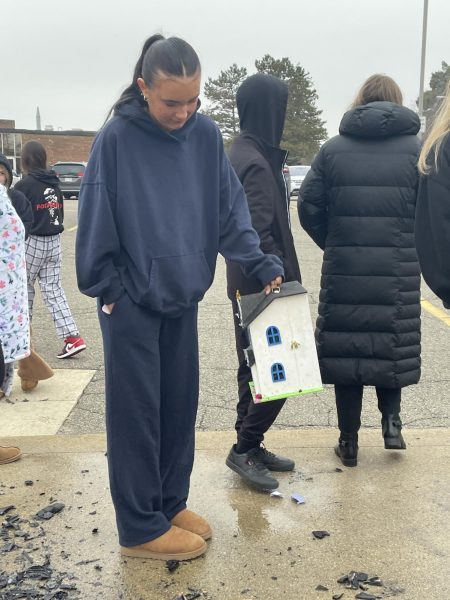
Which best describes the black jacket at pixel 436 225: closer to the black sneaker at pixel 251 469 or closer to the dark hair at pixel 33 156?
the black sneaker at pixel 251 469

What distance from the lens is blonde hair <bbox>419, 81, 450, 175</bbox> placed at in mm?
2129

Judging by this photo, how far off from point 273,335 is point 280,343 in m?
0.05

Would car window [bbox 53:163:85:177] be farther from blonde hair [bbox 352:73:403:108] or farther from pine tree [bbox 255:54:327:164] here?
pine tree [bbox 255:54:327:164]

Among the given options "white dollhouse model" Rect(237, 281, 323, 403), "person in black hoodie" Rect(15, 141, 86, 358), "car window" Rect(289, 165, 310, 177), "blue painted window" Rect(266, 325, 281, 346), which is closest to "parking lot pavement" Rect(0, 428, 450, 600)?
"white dollhouse model" Rect(237, 281, 323, 403)

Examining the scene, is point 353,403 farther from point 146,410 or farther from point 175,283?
point 175,283

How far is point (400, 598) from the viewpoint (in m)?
2.56

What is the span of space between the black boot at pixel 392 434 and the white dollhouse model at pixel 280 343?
760 mm

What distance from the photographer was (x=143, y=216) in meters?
2.64

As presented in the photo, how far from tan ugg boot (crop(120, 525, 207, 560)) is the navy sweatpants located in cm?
3

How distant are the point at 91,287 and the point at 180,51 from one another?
92 cm

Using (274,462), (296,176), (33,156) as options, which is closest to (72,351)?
(33,156)

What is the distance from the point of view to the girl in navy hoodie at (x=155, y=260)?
2.61 meters

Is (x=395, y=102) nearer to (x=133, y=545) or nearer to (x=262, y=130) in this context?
(x=262, y=130)

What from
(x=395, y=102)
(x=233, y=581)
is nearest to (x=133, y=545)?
(x=233, y=581)
